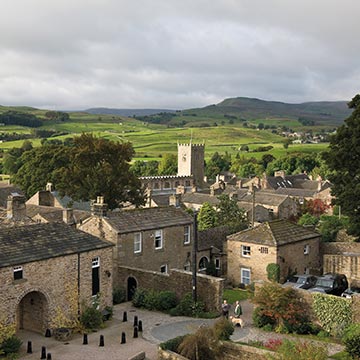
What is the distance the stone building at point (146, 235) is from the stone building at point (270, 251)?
11.4 ft

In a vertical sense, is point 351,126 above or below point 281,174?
above

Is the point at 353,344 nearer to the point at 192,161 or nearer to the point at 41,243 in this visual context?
the point at 41,243

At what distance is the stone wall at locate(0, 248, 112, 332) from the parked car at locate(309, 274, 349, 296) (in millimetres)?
13630

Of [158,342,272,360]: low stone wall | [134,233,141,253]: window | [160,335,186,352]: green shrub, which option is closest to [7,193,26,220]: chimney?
[134,233,141,253]: window

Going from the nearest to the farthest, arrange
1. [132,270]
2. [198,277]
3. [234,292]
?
[198,277]
[132,270]
[234,292]

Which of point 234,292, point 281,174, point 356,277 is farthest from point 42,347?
point 281,174

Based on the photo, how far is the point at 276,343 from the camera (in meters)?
22.6

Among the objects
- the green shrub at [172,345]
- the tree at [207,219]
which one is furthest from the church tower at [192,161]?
the green shrub at [172,345]

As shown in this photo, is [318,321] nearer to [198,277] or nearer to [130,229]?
[198,277]

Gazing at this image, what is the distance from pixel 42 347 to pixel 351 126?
83.9ft

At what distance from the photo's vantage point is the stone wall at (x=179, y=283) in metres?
28.9

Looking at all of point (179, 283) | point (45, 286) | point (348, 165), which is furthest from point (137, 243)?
point (348, 165)

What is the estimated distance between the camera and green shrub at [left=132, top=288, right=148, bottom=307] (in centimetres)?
3035

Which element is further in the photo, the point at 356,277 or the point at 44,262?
the point at 356,277
